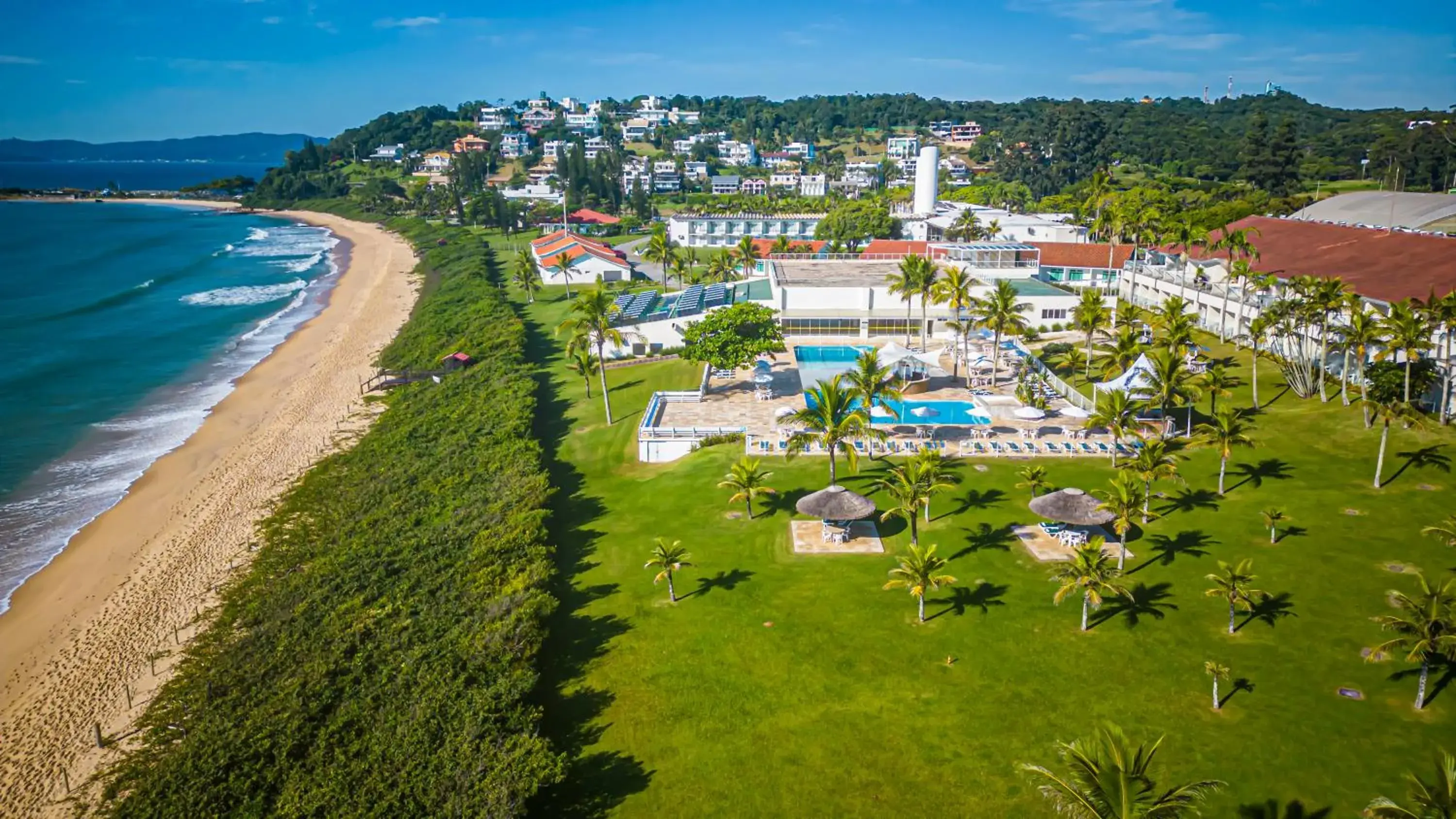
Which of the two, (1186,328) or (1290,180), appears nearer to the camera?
(1186,328)

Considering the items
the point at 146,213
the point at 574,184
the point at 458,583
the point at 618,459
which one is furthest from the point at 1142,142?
the point at 146,213

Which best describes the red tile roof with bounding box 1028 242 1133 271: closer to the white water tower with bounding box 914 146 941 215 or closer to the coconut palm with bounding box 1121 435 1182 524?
the white water tower with bounding box 914 146 941 215

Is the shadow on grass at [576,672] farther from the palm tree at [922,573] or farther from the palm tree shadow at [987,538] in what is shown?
the palm tree shadow at [987,538]

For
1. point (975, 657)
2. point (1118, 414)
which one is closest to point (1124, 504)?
point (1118, 414)

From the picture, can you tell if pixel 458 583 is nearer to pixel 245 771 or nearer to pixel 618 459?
Result: pixel 245 771

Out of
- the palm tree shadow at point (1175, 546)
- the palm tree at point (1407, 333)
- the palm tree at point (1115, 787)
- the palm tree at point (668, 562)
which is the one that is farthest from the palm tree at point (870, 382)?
the palm tree at point (1115, 787)

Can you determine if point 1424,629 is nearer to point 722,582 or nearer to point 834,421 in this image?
point 834,421
